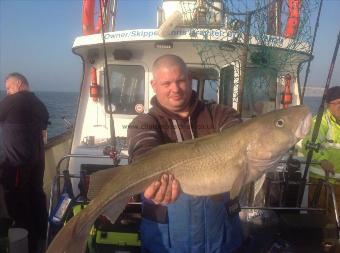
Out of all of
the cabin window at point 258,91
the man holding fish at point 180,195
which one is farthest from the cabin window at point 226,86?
the man holding fish at point 180,195

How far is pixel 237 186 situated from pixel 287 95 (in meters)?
4.38

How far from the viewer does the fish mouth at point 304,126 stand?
2717mm

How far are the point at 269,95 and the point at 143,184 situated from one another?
452 centimetres

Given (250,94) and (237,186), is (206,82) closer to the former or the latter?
(250,94)

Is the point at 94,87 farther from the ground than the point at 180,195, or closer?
farther from the ground

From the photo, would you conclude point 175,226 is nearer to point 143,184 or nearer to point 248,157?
point 143,184

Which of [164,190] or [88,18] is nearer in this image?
[164,190]

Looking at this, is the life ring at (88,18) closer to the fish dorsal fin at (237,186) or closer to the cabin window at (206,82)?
the cabin window at (206,82)

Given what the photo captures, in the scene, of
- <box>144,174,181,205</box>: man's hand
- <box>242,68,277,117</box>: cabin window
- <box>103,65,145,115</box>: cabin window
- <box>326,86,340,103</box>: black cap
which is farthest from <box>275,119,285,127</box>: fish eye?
<box>103,65,145,115</box>: cabin window

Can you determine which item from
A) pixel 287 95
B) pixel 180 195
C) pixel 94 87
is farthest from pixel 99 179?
pixel 287 95

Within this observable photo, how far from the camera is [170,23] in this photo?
235 inches

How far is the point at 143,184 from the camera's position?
2.86 m

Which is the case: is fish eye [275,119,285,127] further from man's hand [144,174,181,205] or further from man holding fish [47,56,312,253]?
man's hand [144,174,181,205]

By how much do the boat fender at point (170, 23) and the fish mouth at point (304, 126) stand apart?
369 cm
